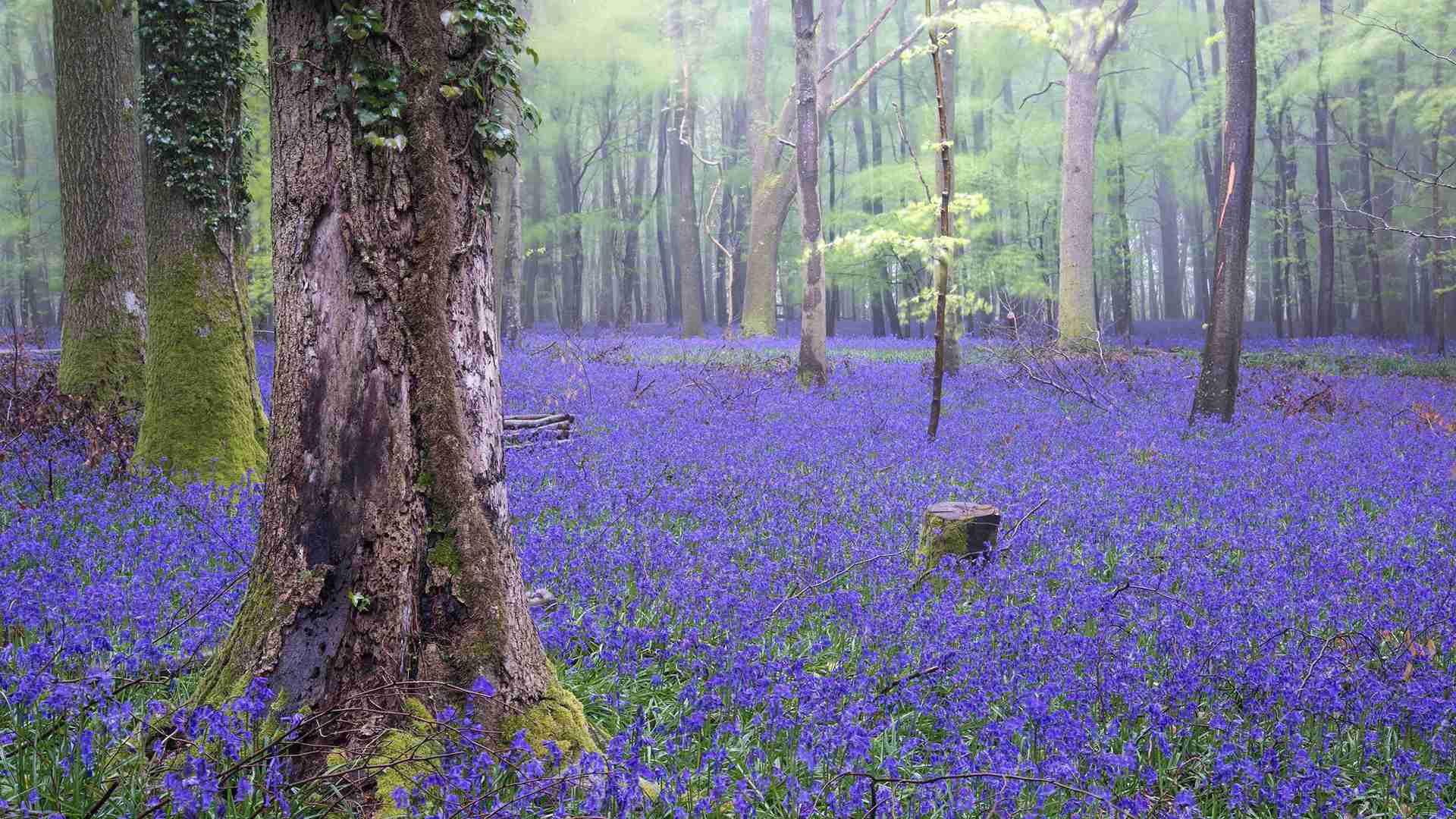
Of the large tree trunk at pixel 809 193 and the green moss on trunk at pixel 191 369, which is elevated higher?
the large tree trunk at pixel 809 193

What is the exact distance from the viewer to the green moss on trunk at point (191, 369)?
6637 millimetres

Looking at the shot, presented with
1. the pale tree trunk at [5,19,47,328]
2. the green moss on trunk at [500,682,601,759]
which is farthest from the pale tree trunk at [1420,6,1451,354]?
the pale tree trunk at [5,19,47,328]

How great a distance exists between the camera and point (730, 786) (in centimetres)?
278

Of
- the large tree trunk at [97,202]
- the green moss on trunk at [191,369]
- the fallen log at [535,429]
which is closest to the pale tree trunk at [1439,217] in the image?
the fallen log at [535,429]

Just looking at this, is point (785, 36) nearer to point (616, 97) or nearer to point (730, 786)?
point (616, 97)

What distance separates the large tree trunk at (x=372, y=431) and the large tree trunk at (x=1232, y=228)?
36.2 feet

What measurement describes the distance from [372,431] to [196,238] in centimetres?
534

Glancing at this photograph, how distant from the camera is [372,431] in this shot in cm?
255

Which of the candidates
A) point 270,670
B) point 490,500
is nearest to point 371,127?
point 490,500

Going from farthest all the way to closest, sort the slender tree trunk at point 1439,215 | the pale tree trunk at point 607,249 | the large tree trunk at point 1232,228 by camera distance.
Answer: the pale tree trunk at point 607,249, the slender tree trunk at point 1439,215, the large tree trunk at point 1232,228

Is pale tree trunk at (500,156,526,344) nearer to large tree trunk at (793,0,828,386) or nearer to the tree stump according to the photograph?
large tree trunk at (793,0,828,386)

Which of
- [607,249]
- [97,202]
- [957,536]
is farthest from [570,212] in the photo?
[957,536]

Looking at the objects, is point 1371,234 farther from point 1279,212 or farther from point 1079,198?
point 1079,198

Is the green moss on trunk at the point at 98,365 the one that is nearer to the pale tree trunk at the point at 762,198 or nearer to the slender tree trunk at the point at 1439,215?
the pale tree trunk at the point at 762,198
